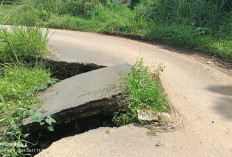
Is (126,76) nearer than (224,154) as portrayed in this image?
No

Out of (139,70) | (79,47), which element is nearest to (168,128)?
(139,70)

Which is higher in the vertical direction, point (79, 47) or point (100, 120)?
point (79, 47)

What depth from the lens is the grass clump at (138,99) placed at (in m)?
2.96

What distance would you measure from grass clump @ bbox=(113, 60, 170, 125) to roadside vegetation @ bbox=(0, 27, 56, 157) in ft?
3.43

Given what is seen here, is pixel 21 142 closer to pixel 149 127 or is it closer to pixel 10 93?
pixel 10 93

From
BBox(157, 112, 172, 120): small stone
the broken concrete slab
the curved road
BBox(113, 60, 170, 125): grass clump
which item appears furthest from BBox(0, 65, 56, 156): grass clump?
BBox(157, 112, 172, 120): small stone

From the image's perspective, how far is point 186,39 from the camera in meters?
5.84

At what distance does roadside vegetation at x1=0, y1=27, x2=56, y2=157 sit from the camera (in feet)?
9.29

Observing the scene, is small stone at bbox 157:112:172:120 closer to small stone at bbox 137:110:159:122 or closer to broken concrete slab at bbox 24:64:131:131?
small stone at bbox 137:110:159:122

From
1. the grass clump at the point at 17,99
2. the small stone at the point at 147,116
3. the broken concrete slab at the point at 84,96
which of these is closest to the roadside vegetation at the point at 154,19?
the grass clump at the point at 17,99

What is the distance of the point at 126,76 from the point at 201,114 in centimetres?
104

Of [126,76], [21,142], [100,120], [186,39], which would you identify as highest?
[186,39]

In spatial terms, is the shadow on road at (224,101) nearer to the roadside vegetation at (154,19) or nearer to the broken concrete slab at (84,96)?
the broken concrete slab at (84,96)

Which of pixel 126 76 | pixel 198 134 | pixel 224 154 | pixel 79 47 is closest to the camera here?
pixel 224 154
